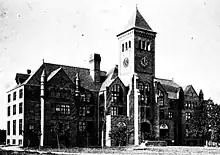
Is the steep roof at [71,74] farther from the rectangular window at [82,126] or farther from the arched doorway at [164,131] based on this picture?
the arched doorway at [164,131]

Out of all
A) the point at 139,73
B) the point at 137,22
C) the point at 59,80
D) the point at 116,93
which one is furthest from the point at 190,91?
the point at 59,80

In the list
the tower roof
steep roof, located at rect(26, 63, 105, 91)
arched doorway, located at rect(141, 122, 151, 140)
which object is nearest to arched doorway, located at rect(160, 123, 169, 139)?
arched doorway, located at rect(141, 122, 151, 140)

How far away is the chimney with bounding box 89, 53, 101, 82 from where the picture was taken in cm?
6625

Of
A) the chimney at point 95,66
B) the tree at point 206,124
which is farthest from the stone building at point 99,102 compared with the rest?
the tree at point 206,124

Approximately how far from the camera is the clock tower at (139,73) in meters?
63.9

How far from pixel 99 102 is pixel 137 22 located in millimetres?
15801

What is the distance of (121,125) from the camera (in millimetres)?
61812

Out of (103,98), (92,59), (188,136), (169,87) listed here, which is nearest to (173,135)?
(188,136)

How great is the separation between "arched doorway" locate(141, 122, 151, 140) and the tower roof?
16870 mm

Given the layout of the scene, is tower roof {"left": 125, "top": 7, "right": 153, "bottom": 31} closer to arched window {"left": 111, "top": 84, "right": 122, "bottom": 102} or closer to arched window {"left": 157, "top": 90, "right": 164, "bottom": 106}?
arched window {"left": 111, "top": 84, "right": 122, "bottom": 102}

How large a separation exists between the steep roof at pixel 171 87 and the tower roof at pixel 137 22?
12.1m

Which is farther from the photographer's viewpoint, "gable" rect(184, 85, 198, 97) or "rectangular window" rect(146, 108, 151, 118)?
"gable" rect(184, 85, 198, 97)

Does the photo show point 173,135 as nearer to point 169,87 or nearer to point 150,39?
point 169,87

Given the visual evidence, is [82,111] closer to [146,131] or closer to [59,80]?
[59,80]
